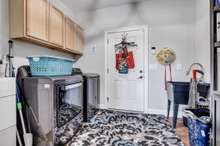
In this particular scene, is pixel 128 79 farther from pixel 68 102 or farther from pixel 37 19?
pixel 37 19

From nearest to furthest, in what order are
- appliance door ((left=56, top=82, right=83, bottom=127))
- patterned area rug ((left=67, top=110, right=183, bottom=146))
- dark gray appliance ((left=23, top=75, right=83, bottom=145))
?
dark gray appliance ((left=23, top=75, right=83, bottom=145)) < appliance door ((left=56, top=82, right=83, bottom=127)) < patterned area rug ((left=67, top=110, right=183, bottom=146))

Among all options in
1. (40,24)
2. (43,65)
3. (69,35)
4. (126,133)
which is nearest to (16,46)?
(40,24)

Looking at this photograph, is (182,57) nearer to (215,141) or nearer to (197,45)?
(197,45)

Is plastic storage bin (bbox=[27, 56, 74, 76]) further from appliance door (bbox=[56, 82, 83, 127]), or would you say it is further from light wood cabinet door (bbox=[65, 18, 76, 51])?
light wood cabinet door (bbox=[65, 18, 76, 51])

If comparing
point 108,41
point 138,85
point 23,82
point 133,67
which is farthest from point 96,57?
point 23,82

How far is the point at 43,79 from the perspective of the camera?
6.13 ft

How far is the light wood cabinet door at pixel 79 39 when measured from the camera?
13.2ft

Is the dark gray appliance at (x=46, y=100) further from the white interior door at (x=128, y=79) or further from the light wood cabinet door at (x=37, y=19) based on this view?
the white interior door at (x=128, y=79)

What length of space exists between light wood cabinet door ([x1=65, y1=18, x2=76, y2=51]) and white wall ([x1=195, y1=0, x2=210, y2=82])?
278 centimetres

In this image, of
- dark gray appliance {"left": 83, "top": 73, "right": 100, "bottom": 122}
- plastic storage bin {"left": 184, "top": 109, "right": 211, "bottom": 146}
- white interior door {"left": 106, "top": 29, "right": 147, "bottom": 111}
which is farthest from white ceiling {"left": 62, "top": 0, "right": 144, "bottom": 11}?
plastic storage bin {"left": 184, "top": 109, "right": 211, "bottom": 146}

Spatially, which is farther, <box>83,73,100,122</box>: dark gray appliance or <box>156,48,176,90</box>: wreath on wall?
<box>156,48,176,90</box>: wreath on wall

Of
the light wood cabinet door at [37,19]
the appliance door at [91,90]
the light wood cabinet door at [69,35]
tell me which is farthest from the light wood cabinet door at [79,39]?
the light wood cabinet door at [37,19]

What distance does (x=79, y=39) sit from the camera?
420 centimetres

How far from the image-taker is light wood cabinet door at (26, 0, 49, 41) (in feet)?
7.59
